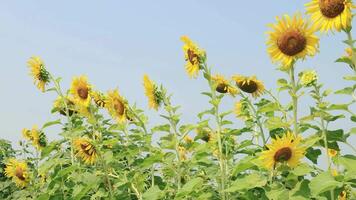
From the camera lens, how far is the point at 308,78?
142 inches

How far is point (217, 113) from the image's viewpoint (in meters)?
4.34

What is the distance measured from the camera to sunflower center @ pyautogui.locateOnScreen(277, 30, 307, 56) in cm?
368

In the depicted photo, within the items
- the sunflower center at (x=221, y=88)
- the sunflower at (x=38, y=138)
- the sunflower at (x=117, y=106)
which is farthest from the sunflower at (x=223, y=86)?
the sunflower at (x=38, y=138)

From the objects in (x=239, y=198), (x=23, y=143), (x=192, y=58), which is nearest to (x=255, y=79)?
(x=192, y=58)

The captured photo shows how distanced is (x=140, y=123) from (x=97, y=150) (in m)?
0.41

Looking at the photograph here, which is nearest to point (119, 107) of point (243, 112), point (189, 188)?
point (243, 112)

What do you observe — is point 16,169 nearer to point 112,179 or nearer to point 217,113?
point 112,179

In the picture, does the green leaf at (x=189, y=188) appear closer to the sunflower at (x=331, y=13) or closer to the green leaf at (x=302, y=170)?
the green leaf at (x=302, y=170)

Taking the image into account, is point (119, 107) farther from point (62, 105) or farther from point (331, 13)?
point (331, 13)

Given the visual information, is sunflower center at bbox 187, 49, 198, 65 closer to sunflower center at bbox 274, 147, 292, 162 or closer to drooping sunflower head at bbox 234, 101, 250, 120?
drooping sunflower head at bbox 234, 101, 250, 120

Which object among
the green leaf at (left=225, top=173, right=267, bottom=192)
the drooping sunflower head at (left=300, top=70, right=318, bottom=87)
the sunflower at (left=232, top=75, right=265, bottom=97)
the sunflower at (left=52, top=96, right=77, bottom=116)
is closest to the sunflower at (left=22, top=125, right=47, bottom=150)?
the sunflower at (left=52, top=96, right=77, bottom=116)

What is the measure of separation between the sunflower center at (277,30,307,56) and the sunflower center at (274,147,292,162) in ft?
2.27

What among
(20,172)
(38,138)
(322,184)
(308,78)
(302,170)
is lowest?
(322,184)

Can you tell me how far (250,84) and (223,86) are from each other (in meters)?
0.22
